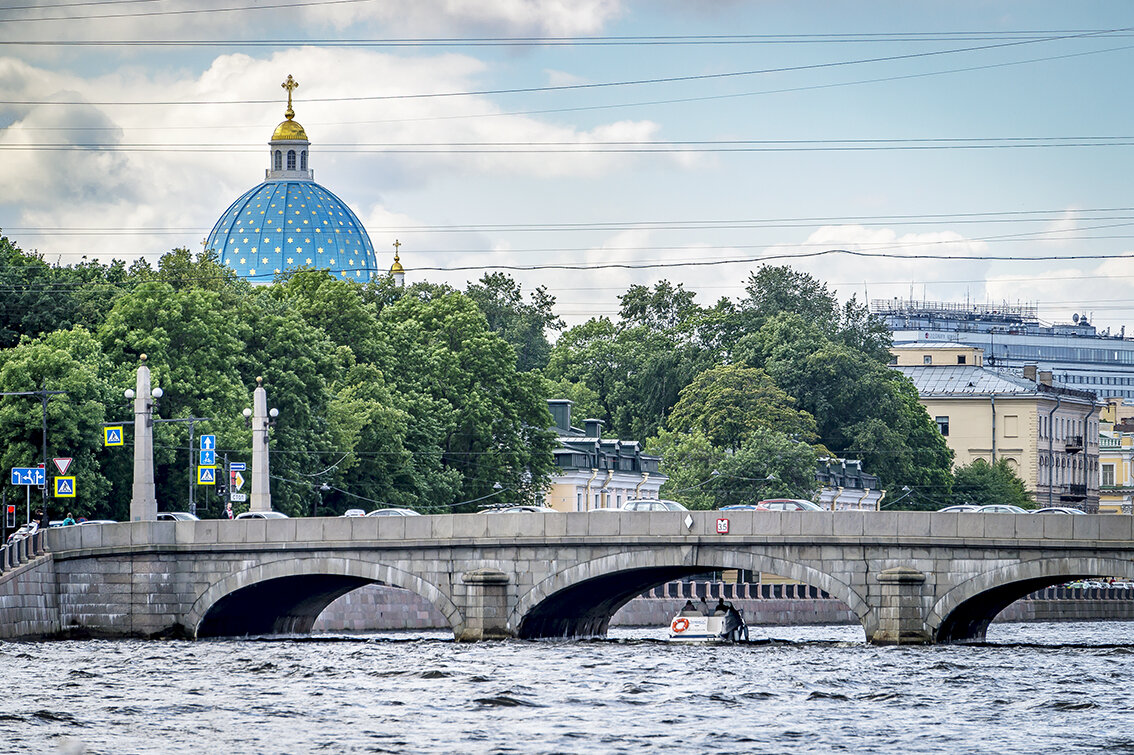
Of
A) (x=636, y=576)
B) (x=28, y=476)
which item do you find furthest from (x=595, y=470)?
(x=28, y=476)

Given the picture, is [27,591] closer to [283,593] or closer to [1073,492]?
[283,593]

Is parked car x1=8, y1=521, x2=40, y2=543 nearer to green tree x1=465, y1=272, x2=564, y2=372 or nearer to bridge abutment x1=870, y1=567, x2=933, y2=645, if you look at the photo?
bridge abutment x1=870, y1=567, x2=933, y2=645

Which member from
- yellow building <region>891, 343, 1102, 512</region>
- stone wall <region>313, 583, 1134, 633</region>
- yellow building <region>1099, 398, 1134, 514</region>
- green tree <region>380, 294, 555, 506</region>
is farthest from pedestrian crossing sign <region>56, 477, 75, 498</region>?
yellow building <region>1099, 398, 1134, 514</region>

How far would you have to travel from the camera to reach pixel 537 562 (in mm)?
70250

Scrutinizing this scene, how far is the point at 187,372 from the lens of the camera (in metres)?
87.6

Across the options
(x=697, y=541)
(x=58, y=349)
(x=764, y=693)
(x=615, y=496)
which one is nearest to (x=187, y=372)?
(x=58, y=349)

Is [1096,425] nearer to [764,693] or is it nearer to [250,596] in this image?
[250,596]

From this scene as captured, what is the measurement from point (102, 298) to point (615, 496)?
41.7 metres

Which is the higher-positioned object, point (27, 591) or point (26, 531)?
point (26, 531)

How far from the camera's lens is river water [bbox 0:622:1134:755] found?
152 ft

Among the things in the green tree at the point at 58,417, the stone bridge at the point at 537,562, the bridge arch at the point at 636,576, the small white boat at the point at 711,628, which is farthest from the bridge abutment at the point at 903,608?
the green tree at the point at 58,417

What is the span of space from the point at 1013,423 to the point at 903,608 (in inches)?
3694

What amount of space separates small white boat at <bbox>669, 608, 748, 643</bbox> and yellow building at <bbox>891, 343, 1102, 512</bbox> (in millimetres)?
79042

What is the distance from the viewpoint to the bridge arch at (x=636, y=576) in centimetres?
6825
